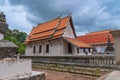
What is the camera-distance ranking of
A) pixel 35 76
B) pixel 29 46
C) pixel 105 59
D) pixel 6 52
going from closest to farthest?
pixel 6 52, pixel 35 76, pixel 105 59, pixel 29 46

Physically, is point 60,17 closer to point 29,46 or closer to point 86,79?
point 29,46

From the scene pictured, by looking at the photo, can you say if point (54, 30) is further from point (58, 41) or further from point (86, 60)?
point (86, 60)

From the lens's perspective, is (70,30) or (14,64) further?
(70,30)

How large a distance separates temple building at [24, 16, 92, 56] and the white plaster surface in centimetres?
1132

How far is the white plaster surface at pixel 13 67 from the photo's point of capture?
13.0 feet

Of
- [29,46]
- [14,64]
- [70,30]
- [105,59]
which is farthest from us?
[29,46]

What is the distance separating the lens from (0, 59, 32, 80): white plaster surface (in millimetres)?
3961

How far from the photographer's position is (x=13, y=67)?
431 centimetres

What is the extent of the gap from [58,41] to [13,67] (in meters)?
13.3

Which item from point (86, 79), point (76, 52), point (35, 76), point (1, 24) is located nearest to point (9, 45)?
point (1, 24)

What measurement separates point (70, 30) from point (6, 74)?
15231 mm

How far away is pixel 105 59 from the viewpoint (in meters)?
7.38

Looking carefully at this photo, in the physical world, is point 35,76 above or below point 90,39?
below

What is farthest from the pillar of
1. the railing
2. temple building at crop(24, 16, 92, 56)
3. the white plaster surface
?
temple building at crop(24, 16, 92, 56)
